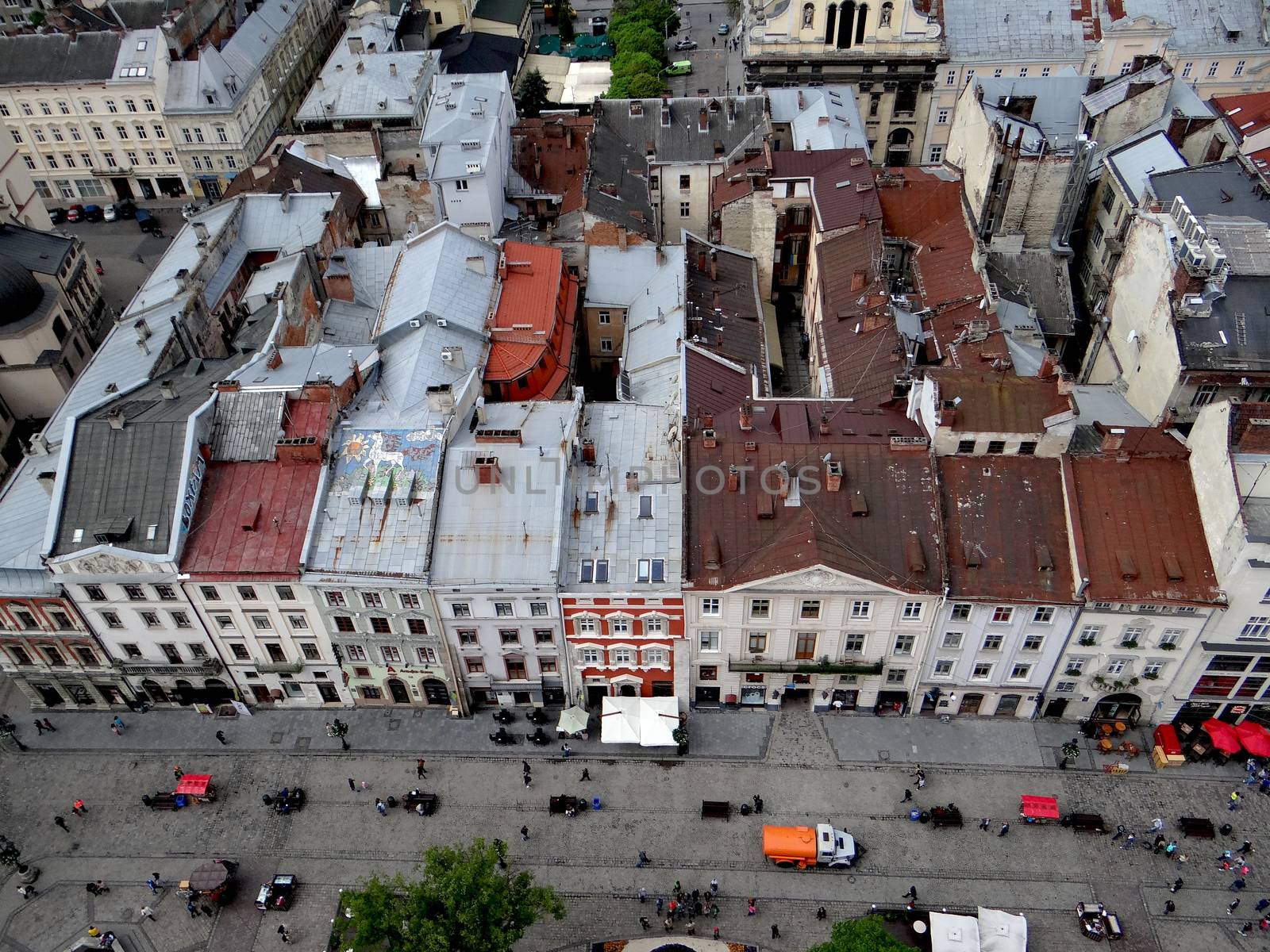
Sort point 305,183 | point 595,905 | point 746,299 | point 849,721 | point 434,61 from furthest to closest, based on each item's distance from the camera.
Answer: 1. point 434,61
2. point 305,183
3. point 746,299
4. point 849,721
5. point 595,905

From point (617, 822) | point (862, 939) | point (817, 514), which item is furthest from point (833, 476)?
point (862, 939)

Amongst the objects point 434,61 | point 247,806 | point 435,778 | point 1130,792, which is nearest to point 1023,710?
point 1130,792

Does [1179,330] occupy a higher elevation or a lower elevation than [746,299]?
higher

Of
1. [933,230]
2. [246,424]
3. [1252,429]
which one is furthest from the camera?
[933,230]

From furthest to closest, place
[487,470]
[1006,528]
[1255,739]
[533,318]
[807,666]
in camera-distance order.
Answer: [533,318]
[807,666]
[487,470]
[1255,739]
[1006,528]

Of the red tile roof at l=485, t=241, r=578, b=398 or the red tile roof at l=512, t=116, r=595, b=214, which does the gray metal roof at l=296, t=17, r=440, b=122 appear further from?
the red tile roof at l=485, t=241, r=578, b=398

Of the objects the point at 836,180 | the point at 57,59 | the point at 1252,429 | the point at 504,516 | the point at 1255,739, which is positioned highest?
the point at 1252,429

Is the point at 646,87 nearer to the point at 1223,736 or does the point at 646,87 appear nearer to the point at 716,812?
the point at 716,812

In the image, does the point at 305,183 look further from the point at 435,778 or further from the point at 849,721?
the point at 849,721
